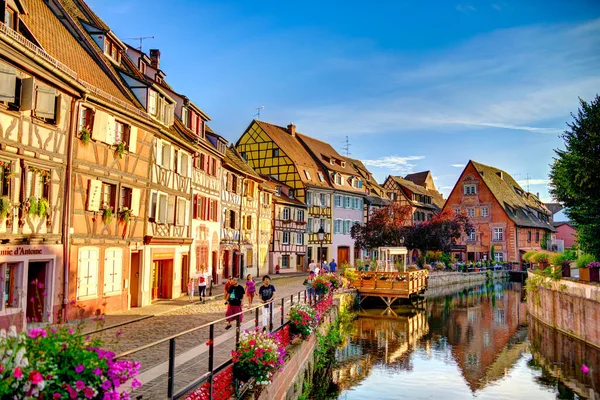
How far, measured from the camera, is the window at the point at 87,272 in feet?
58.3

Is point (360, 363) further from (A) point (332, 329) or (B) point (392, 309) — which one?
(B) point (392, 309)

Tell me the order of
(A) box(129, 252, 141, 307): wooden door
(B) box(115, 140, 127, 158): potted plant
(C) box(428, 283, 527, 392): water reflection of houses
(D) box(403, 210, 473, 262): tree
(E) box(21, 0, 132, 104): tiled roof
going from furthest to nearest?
(D) box(403, 210, 473, 262): tree < (A) box(129, 252, 141, 307): wooden door < (B) box(115, 140, 127, 158): potted plant < (C) box(428, 283, 527, 392): water reflection of houses < (E) box(21, 0, 132, 104): tiled roof

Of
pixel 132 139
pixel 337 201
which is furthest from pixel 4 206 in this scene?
pixel 337 201

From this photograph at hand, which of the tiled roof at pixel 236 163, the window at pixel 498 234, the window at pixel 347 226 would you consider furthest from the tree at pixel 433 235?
the tiled roof at pixel 236 163

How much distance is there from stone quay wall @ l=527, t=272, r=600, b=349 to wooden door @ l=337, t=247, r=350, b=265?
28570 mm

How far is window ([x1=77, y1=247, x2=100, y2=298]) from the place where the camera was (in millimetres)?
17766

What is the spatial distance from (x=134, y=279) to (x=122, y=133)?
6128 mm

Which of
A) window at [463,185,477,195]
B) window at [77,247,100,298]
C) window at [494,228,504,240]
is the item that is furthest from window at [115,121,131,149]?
window at [463,185,477,195]

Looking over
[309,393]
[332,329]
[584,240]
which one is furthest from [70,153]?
[584,240]

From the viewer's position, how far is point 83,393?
4.20 meters

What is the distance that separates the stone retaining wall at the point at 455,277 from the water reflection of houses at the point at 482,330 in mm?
2476

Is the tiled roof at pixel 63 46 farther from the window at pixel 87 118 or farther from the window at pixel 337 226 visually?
the window at pixel 337 226

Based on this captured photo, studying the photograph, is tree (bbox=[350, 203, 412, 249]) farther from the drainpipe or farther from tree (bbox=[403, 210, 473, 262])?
the drainpipe

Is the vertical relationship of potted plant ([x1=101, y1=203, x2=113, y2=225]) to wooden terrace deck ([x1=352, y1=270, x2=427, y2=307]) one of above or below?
above
